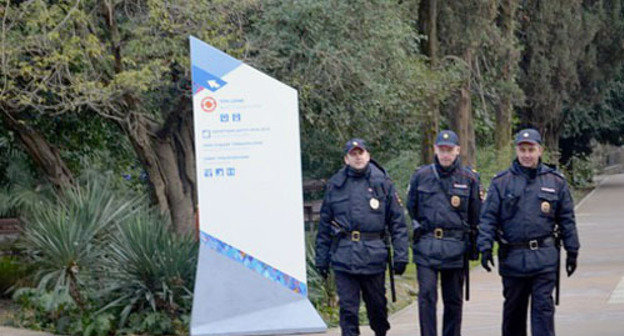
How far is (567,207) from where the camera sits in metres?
9.12

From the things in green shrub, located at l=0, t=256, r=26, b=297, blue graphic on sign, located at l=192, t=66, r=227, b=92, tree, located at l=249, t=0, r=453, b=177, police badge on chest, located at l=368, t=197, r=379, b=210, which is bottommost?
green shrub, located at l=0, t=256, r=26, b=297

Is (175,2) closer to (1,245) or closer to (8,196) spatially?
(1,245)

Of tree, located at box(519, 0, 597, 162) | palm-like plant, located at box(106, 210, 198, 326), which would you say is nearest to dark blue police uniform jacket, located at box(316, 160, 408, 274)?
palm-like plant, located at box(106, 210, 198, 326)

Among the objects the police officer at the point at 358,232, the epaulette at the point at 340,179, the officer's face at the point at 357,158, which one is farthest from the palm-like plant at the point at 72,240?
the officer's face at the point at 357,158

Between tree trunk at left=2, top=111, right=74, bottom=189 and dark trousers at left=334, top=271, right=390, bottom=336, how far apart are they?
745cm

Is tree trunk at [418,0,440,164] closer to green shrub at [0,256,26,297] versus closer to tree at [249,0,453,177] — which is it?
tree at [249,0,453,177]

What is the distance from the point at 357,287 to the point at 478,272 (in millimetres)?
9355

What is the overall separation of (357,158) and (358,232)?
614 millimetres

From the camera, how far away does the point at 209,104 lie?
36.3ft

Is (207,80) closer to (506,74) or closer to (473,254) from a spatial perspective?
(473,254)

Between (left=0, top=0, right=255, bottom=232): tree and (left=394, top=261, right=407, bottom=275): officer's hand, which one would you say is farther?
(left=0, top=0, right=255, bottom=232): tree

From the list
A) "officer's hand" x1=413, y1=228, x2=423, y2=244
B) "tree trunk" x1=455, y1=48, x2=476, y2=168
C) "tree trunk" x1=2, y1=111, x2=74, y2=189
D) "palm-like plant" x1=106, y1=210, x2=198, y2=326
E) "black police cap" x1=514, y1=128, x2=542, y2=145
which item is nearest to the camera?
"black police cap" x1=514, y1=128, x2=542, y2=145

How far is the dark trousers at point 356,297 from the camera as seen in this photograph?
9.77 m

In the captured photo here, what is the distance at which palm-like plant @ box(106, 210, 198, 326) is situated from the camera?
41.3 feet
